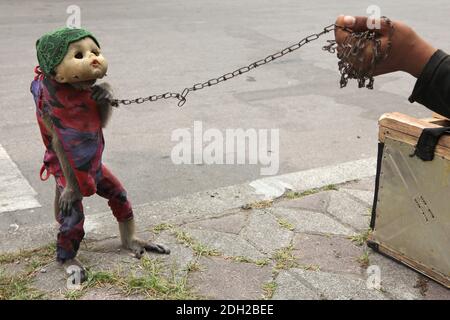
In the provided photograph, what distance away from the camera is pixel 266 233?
345 centimetres

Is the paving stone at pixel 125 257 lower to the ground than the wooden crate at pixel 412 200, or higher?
lower

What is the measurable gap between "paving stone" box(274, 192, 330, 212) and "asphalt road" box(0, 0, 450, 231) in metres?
0.64

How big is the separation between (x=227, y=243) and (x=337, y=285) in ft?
2.39

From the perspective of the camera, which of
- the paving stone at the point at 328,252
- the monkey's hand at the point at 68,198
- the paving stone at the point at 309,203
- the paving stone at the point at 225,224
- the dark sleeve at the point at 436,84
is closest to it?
the dark sleeve at the point at 436,84

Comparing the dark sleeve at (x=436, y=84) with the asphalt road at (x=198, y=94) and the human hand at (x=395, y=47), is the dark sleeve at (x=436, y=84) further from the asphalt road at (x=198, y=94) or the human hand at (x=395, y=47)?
the asphalt road at (x=198, y=94)

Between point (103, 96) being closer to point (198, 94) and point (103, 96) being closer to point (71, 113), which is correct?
point (71, 113)

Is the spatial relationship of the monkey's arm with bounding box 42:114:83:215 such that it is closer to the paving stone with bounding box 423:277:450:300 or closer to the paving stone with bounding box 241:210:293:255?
the paving stone with bounding box 241:210:293:255

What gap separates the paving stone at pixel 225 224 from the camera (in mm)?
3498

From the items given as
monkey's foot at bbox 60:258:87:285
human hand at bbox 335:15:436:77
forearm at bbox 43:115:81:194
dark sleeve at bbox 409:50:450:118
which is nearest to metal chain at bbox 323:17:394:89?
human hand at bbox 335:15:436:77

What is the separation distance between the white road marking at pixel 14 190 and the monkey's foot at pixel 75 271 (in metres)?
1.05

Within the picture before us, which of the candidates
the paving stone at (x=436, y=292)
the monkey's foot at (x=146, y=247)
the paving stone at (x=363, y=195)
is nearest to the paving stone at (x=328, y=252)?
the paving stone at (x=436, y=292)

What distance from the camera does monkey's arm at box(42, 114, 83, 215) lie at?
2.68 m

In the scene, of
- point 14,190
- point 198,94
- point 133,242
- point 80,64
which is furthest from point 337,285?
point 198,94
